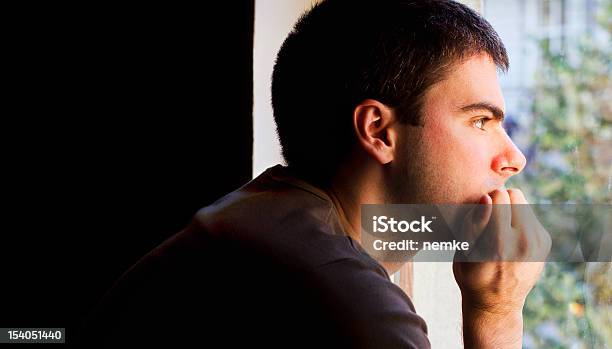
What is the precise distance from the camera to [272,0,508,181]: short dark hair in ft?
3.10

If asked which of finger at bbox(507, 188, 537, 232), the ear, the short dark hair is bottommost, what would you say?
finger at bbox(507, 188, 537, 232)

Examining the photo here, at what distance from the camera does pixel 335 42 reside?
3.21 ft

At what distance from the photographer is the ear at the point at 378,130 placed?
0.95 meters

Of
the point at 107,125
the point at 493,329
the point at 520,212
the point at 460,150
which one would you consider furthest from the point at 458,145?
the point at 107,125

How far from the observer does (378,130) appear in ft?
3.13

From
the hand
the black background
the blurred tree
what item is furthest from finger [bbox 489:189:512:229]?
the black background

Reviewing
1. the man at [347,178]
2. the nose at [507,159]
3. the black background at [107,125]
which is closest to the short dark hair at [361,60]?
the man at [347,178]

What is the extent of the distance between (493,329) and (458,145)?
0.23 meters

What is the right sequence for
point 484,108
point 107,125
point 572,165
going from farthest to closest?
1. point 107,125
2. point 572,165
3. point 484,108

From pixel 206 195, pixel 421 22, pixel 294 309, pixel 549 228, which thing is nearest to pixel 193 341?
pixel 294 309

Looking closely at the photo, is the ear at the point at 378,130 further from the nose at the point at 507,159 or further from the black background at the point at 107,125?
the black background at the point at 107,125

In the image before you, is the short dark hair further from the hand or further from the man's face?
the hand

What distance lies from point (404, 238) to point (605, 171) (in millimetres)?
320

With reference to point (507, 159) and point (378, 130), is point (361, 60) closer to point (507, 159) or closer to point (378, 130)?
point (378, 130)
